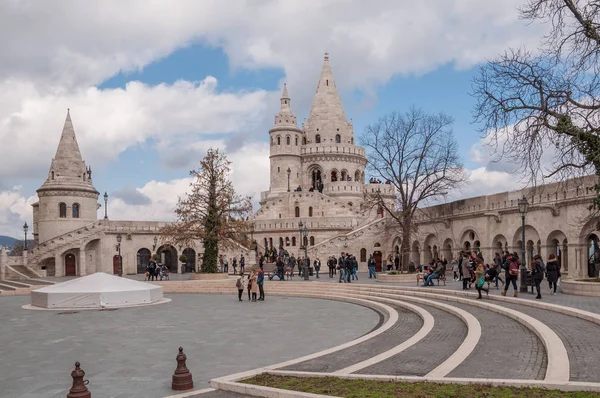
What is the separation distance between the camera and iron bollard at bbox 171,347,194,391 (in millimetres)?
8805

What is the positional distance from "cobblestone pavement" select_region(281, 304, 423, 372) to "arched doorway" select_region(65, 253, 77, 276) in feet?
127

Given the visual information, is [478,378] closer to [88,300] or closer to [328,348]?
[328,348]

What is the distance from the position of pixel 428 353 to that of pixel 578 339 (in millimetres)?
2963

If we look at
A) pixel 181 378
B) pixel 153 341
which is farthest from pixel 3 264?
pixel 181 378

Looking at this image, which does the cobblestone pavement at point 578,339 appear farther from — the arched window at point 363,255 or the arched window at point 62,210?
the arched window at point 62,210

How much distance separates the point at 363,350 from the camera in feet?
37.1

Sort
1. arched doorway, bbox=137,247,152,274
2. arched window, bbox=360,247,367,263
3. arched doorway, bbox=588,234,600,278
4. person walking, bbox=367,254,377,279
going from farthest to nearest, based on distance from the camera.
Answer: arched doorway, bbox=137,247,152,274
arched window, bbox=360,247,367,263
person walking, bbox=367,254,377,279
arched doorway, bbox=588,234,600,278

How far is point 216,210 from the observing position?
115 feet

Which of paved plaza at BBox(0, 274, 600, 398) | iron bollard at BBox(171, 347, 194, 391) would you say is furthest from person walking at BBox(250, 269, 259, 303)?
iron bollard at BBox(171, 347, 194, 391)

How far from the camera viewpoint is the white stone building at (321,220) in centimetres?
2973

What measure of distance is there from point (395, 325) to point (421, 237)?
29.3 meters

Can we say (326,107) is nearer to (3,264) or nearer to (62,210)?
(62,210)

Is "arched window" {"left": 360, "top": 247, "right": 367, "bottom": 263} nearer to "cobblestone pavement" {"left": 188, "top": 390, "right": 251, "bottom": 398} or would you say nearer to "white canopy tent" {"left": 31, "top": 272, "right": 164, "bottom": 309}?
"white canopy tent" {"left": 31, "top": 272, "right": 164, "bottom": 309}

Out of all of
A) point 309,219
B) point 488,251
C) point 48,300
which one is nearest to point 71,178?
point 309,219
